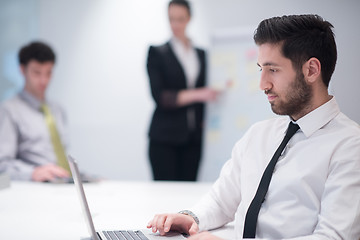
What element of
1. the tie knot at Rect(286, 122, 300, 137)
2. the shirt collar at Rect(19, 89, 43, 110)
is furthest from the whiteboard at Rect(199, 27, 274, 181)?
the tie knot at Rect(286, 122, 300, 137)

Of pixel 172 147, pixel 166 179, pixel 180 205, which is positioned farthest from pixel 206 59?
pixel 180 205

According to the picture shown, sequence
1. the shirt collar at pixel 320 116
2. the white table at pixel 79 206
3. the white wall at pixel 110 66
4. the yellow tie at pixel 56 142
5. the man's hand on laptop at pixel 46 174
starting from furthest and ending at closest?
the white wall at pixel 110 66 < the yellow tie at pixel 56 142 < the man's hand on laptop at pixel 46 174 < the white table at pixel 79 206 < the shirt collar at pixel 320 116

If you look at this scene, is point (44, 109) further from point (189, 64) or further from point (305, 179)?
point (305, 179)

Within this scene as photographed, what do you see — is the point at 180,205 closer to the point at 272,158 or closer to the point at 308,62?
the point at 272,158

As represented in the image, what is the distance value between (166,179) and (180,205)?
1.97m

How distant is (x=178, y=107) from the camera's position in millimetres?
4250

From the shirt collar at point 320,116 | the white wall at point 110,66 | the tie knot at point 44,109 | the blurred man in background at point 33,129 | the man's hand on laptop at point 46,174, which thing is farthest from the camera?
the white wall at point 110,66

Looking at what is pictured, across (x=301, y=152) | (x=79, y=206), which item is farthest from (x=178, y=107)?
(x=301, y=152)

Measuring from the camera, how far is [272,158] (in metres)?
1.56

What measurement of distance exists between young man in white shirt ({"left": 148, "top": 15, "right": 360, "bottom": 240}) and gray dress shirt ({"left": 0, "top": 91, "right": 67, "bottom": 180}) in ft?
7.02

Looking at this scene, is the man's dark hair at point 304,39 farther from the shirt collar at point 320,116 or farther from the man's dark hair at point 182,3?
the man's dark hair at point 182,3

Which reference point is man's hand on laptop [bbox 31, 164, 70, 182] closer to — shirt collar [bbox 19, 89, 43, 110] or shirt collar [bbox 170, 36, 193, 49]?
shirt collar [bbox 19, 89, 43, 110]

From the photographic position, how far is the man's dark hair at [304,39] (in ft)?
4.93

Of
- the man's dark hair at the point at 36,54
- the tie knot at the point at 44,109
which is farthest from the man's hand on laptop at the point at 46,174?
the man's dark hair at the point at 36,54
